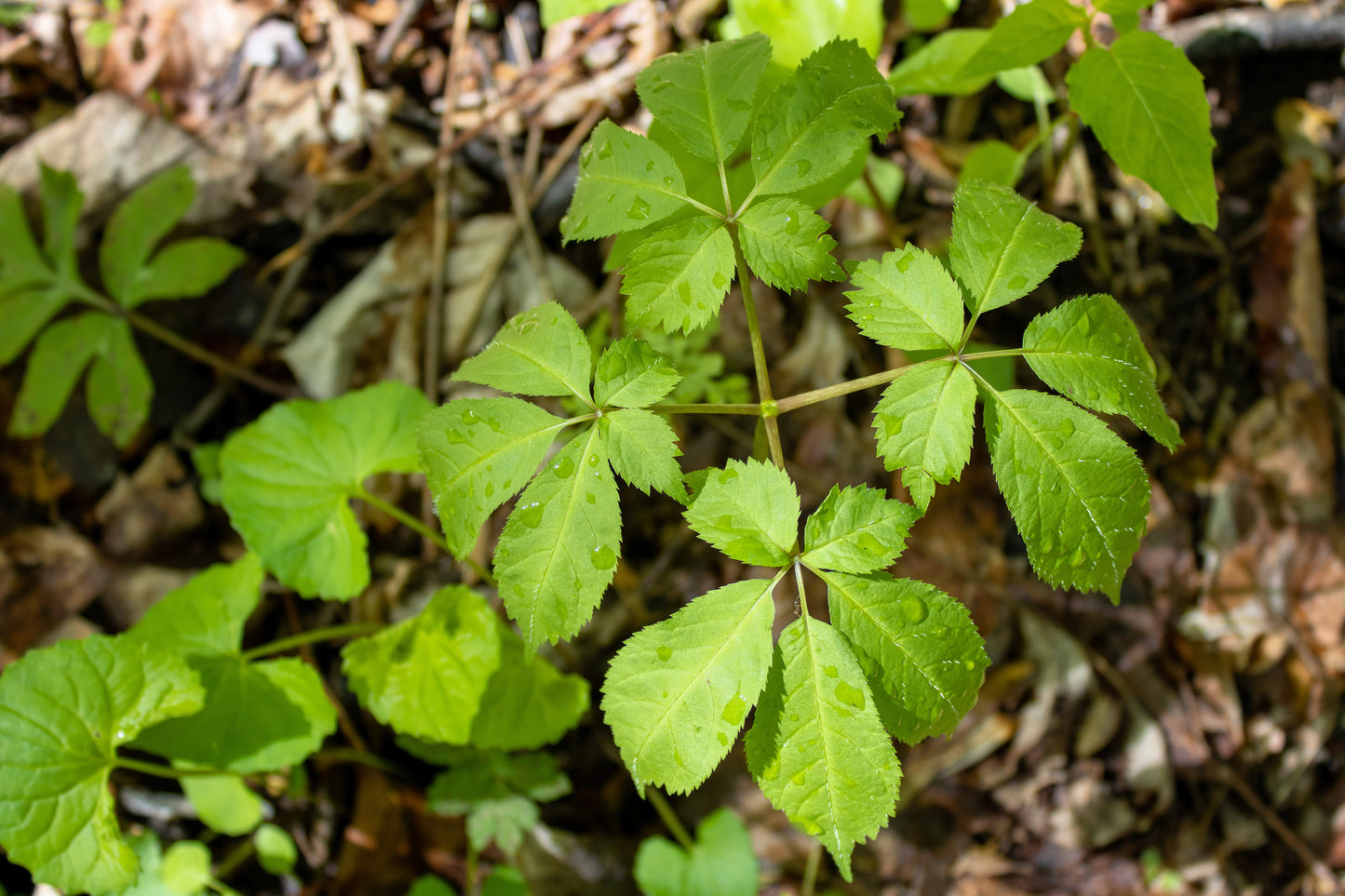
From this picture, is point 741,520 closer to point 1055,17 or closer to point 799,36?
point 1055,17

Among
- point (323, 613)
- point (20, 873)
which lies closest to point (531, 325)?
point (323, 613)

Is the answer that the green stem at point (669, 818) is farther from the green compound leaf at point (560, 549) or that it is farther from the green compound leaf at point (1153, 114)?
the green compound leaf at point (1153, 114)

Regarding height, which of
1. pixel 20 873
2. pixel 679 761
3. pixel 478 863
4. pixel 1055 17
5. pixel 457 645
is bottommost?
pixel 478 863

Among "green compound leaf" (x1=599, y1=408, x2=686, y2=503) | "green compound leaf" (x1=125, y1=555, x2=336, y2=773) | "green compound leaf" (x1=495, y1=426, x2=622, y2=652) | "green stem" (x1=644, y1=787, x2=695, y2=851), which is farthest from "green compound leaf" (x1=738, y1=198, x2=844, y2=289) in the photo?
"green stem" (x1=644, y1=787, x2=695, y2=851)

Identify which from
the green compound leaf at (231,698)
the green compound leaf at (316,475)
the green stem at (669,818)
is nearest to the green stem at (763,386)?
the green compound leaf at (316,475)

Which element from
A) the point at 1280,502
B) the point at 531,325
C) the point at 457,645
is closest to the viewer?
the point at 531,325

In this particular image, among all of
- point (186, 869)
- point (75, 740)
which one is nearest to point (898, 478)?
point (75, 740)

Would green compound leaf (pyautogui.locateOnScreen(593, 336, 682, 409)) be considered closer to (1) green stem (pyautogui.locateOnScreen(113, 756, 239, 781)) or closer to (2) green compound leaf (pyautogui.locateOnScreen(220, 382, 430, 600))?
(2) green compound leaf (pyautogui.locateOnScreen(220, 382, 430, 600))
